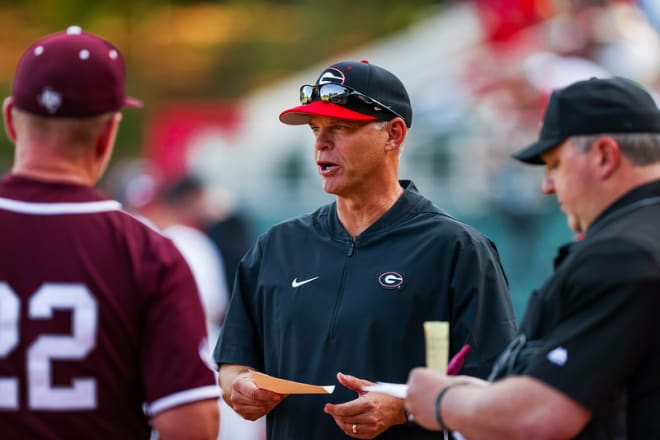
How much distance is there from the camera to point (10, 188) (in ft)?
10.3

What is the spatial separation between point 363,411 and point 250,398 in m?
0.48

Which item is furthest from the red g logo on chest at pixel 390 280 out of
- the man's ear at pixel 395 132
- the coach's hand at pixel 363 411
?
the man's ear at pixel 395 132

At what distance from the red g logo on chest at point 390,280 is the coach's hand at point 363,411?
1.36ft

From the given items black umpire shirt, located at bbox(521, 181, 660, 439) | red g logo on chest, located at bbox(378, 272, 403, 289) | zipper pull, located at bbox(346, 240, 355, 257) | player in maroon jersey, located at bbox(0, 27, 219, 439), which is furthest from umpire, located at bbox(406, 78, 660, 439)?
zipper pull, located at bbox(346, 240, 355, 257)

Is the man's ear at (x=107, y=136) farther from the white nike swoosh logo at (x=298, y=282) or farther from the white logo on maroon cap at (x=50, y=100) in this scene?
the white nike swoosh logo at (x=298, y=282)

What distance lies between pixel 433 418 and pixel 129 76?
2052cm

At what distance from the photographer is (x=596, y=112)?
3.09 m

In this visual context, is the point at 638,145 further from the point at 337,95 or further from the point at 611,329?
the point at 337,95

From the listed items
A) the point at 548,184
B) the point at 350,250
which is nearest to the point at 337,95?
the point at 350,250

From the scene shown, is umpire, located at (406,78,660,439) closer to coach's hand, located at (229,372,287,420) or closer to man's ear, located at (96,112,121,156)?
coach's hand, located at (229,372,287,420)

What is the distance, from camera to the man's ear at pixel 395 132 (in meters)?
4.30

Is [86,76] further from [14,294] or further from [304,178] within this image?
[304,178]

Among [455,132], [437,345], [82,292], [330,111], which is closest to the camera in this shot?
[82,292]

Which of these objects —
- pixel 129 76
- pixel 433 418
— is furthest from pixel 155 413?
pixel 129 76
